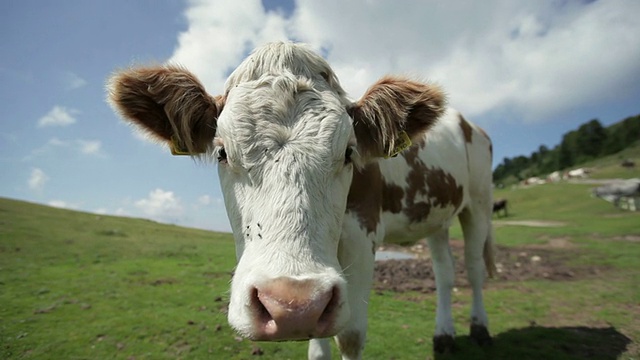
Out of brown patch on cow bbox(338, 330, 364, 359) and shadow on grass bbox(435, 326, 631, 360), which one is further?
shadow on grass bbox(435, 326, 631, 360)

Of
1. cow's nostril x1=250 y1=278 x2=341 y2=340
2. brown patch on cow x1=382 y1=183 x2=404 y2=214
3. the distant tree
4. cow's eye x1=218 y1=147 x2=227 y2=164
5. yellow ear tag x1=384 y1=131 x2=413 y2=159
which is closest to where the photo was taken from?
cow's nostril x1=250 y1=278 x2=341 y2=340

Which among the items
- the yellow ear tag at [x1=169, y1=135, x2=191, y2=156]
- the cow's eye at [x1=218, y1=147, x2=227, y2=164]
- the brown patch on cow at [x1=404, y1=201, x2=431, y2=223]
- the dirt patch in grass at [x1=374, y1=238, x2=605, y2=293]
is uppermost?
the yellow ear tag at [x1=169, y1=135, x2=191, y2=156]

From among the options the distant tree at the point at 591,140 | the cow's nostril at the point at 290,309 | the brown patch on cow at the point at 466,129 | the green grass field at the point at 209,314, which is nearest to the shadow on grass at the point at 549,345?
the green grass field at the point at 209,314

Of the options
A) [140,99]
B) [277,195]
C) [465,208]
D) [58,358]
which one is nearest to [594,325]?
[465,208]

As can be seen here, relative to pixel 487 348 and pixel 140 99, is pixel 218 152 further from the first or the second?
pixel 487 348

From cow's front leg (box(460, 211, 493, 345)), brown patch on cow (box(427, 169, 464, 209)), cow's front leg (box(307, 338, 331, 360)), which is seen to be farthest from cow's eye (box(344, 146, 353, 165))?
cow's front leg (box(460, 211, 493, 345))

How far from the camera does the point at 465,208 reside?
5793 mm

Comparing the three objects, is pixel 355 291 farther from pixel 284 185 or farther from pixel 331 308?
→ pixel 284 185

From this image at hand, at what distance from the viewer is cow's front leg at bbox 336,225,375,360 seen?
317cm

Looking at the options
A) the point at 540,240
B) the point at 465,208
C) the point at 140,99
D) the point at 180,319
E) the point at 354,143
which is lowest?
the point at 540,240

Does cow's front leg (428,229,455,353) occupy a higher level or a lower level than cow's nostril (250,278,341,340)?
lower

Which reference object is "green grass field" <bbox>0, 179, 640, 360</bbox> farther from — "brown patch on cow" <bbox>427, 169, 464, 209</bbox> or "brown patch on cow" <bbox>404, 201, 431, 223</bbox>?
"brown patch on cow" <bbox>427, 169, 464, 209</bbox>

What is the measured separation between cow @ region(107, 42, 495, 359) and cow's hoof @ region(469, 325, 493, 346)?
2.15 metres

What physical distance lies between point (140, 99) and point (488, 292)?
771cm
